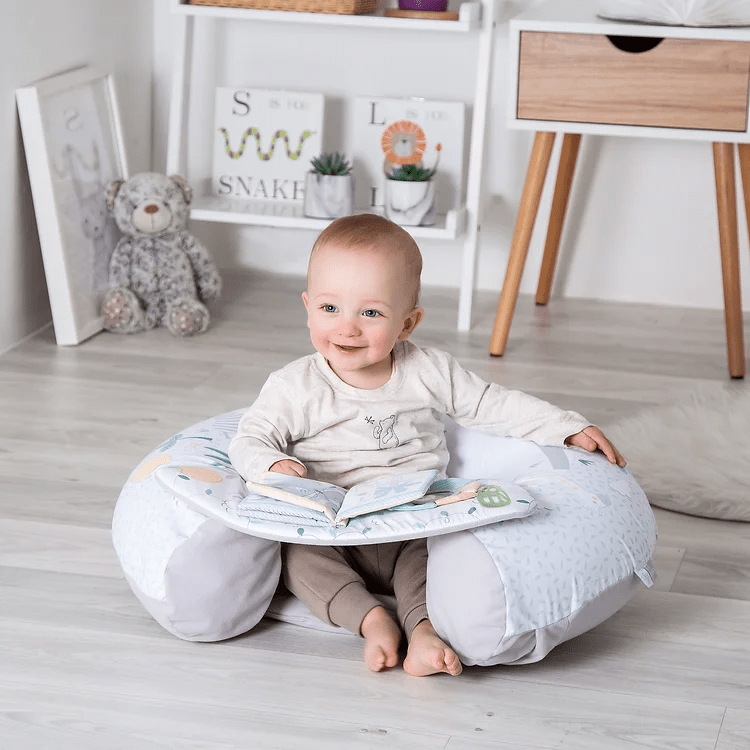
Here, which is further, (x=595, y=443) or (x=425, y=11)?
(x=425, y=11)

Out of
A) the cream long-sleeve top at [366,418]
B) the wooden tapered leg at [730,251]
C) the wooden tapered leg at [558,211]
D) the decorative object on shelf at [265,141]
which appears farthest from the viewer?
the decorative object on shelf at [265,141]

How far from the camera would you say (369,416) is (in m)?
1.30

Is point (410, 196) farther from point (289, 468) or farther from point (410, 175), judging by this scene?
point (289, 468)

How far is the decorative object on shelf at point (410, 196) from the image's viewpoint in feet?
7.63

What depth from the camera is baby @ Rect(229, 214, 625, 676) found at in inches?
47.6

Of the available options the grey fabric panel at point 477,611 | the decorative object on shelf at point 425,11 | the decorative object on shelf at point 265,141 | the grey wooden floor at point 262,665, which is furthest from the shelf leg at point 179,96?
the grey fabric panel at point 477,611

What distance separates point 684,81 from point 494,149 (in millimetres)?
678

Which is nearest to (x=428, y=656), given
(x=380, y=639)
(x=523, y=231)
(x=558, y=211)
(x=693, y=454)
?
(x=380, y=639)

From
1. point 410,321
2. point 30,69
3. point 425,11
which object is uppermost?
point 425,11

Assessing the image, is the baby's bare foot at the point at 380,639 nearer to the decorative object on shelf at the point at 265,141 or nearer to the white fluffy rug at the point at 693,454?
the white fluffy rug at the point at 693,454

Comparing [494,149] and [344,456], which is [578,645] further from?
[494,149]

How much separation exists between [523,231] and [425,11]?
1.65ft

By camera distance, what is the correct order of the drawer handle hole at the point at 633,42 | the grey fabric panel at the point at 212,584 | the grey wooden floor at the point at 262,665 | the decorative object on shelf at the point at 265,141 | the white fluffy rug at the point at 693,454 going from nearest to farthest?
the grey wooden floor at the point at 262,665 < the grey fabric panel at the point at 212,584 < the white fluffy rug at the point at 693,454 < the drawer handle hole at the point at 633,42 < the decorative object on shelf at the point at 265,141

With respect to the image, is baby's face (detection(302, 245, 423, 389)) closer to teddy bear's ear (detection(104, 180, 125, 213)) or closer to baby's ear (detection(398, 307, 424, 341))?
baby's ear (detection(398, 307, 424, 341))
